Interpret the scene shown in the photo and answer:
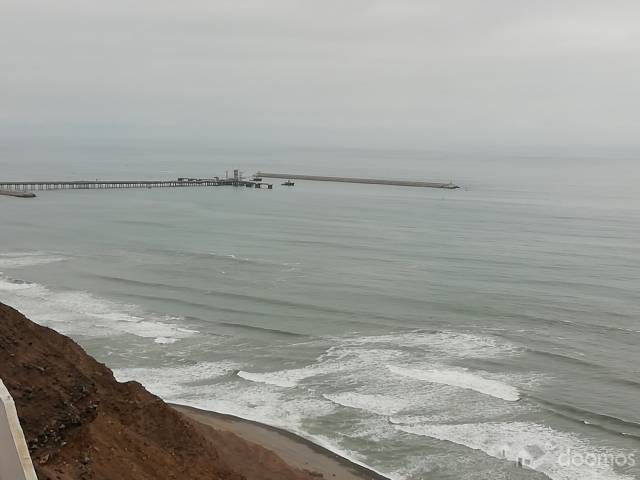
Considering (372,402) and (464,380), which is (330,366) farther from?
(464,380)

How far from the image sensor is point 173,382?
30.0 m

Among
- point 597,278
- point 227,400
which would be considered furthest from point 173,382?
point 597,278

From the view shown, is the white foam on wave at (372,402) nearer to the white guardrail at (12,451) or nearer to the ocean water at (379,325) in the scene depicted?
the ocean water at (379,325)

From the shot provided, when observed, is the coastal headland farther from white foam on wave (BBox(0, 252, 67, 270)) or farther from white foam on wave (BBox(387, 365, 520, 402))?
white foam on wave (BBox(0, 252, 67, 270))

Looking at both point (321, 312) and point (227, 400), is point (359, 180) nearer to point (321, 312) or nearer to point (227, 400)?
point (321, 312)

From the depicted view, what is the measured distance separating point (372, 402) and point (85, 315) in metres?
19.9

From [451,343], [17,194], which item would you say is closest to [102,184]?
[17,194]

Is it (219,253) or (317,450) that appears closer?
(317,450)

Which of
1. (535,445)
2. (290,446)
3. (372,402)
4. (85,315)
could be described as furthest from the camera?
(85,315)

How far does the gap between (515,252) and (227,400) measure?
1691 inches

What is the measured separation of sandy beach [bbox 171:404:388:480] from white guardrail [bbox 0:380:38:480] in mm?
13341

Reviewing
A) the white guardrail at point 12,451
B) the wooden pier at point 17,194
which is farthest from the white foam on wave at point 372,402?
the wooden pier at point 17,194

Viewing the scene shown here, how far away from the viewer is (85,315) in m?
39.5

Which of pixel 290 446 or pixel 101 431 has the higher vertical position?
pixel 101 431
